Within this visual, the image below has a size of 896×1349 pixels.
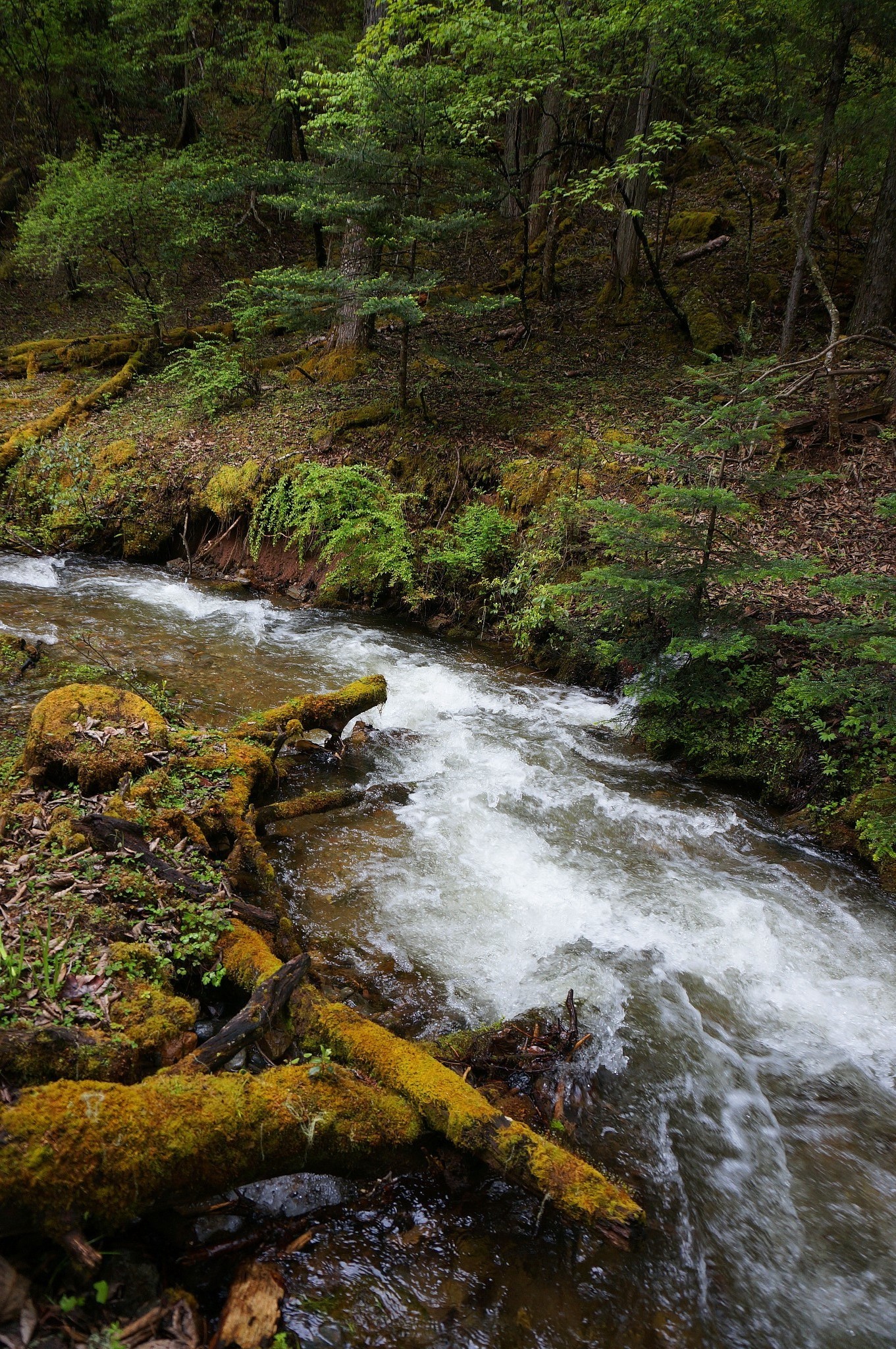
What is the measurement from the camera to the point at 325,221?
10594 mm

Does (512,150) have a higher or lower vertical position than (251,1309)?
higher

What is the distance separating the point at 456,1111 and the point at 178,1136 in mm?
1080

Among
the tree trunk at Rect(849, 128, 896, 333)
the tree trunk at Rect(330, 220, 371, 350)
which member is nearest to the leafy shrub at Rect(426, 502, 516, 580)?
the tree trunk at Rect(330, 220, 371, 350)

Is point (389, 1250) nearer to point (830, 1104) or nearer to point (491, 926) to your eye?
point (491, 926)

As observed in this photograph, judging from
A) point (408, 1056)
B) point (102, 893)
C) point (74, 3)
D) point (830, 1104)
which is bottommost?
point (830, 1104)

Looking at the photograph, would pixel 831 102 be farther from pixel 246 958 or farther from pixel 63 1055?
pixel 63 1055

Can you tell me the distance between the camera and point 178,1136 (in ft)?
7.36

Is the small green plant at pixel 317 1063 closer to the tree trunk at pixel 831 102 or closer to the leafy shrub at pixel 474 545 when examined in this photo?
the leafy shrub at pixel 474 545

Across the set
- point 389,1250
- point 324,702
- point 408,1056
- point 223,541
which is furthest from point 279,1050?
point 223,541

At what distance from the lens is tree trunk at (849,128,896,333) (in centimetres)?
953

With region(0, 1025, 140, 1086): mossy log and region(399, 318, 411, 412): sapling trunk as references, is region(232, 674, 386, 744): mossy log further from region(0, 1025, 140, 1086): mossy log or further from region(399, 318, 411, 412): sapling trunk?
region(399, 318, 411, 412): sapling trunk

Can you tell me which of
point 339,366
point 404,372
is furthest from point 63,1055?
point 339,366

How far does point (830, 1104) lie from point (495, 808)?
2.97 metres

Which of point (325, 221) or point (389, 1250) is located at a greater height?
point (325, 221)
